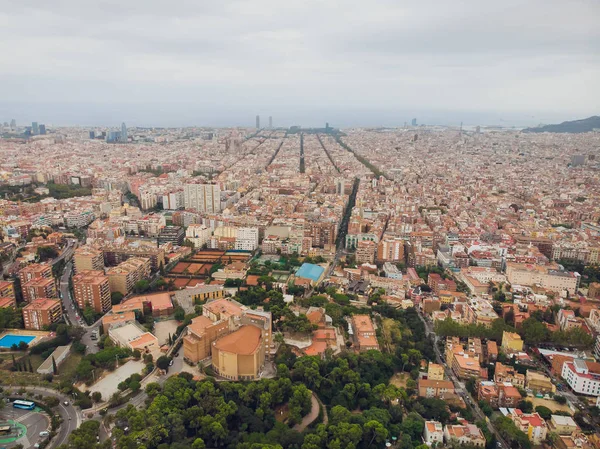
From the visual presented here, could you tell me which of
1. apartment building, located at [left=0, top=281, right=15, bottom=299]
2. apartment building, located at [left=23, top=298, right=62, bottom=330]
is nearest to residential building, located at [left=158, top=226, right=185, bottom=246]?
apartment building, located at [left=0, top=281, right=15, bottom=299]

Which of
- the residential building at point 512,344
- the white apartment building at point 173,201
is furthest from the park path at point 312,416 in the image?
the white apartment building at point 173,201

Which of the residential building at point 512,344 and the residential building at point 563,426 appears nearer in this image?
the residential building at point 563,426

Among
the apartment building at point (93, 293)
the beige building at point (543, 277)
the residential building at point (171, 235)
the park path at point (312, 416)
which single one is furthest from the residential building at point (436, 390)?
the residential building at point (171, 235)

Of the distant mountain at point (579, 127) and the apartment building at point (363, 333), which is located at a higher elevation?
the distant mountain at point (579, 127)

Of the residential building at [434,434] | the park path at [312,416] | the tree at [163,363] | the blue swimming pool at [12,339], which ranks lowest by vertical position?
the park path at [312,416]

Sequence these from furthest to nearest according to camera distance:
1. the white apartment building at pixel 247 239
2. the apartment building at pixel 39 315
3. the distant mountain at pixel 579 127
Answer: the distant mountain at pixel 579 127 → the white apartment building at pixel 247 239 → the apartment building at pixel 39 315

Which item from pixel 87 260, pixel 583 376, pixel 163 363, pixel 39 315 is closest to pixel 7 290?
pixel 39 315

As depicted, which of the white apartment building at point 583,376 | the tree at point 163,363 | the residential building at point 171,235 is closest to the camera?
the white apartment building at point 583,376

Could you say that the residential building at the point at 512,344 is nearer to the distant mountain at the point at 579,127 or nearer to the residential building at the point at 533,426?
the residential building at the point at 533,426

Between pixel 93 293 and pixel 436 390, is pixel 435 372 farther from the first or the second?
pixel 93 293
